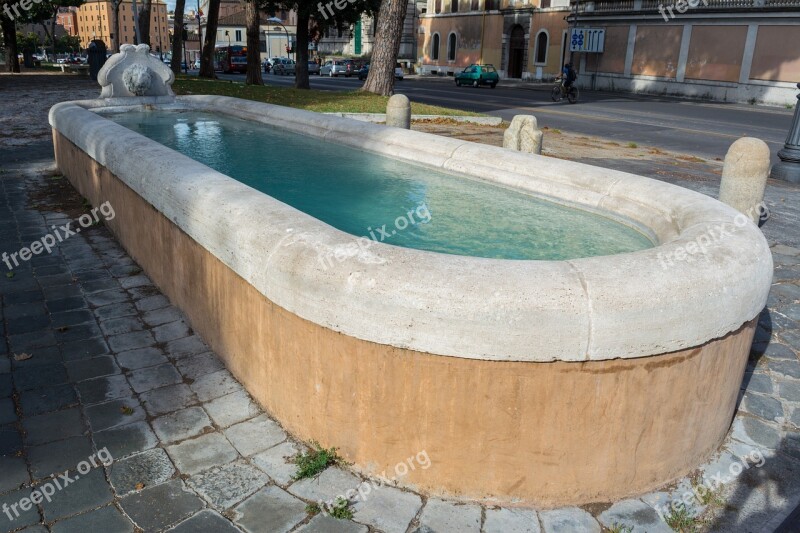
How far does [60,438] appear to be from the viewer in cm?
368

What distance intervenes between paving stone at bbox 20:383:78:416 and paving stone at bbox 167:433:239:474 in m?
0.95

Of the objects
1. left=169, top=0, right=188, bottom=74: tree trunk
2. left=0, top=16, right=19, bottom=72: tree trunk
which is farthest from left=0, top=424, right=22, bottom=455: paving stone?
left=0, top=16, right=19, bottom=72: tree trunk

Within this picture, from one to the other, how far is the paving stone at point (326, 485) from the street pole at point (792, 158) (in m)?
11.3

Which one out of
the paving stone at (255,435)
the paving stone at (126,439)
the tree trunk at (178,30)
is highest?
the tree trunk at (178,30)

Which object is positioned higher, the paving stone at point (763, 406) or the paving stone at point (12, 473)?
the paving stone at point (763, 406)

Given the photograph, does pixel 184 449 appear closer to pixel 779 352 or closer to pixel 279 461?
pixel 279 461

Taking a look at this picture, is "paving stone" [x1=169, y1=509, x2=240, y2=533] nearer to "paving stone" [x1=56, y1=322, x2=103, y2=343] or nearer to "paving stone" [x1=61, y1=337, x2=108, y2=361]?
"paving stone" [x1=61, y1=337, x2=108, y2=361]

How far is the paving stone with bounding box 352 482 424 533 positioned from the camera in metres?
3.07

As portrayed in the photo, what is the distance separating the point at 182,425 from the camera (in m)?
3.83

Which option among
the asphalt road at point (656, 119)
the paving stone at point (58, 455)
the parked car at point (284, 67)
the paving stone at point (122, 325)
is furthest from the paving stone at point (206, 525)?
the parked car at point (284, 67)

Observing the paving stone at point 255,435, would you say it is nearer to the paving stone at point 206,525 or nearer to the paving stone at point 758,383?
the paving stone at point 206,525

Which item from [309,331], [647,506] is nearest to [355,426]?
[309,331]

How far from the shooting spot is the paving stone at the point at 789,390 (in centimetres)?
449

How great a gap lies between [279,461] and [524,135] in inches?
296
